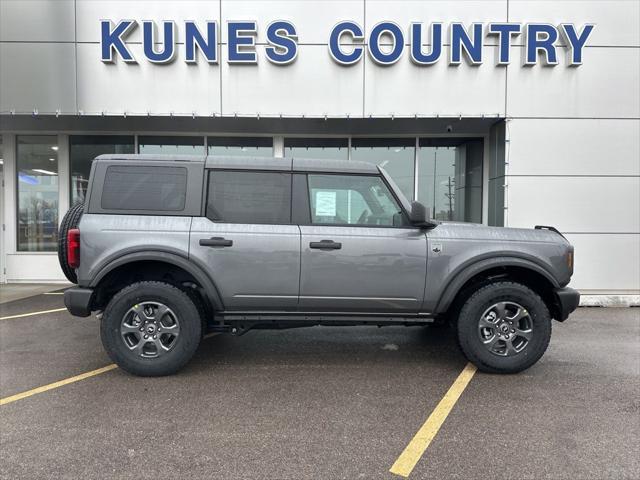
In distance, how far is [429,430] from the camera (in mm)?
3082

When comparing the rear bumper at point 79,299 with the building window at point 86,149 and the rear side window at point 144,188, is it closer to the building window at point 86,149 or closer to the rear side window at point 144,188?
the rear side window at point 144,188

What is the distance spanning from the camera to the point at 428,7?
26.4 ft

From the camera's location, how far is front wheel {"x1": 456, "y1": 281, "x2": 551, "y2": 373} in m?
4.03

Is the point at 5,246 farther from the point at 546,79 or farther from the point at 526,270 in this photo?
the point at 546,79

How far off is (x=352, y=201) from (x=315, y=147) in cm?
578

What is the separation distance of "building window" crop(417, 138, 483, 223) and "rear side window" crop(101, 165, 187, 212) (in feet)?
21.8

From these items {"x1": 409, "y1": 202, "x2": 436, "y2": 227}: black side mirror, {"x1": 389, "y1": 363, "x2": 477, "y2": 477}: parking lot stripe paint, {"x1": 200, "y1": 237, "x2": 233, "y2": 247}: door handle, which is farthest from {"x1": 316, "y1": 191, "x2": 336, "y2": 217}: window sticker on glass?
{"x1": 389, "y1": 363, "x2": 477, "y2": 477}: parking lot stripe paint

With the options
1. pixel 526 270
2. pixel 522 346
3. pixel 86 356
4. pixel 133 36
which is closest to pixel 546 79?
pixel 526 270

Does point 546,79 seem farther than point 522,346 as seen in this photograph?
Yes

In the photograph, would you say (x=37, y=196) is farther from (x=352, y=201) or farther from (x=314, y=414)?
(x=314, y=414)

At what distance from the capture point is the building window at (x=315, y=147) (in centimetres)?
962

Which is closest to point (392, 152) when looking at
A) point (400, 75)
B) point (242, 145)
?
point (400, 75)

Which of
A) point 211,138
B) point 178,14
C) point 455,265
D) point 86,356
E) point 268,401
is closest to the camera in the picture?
point 268,401

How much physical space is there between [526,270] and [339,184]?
2016mm
